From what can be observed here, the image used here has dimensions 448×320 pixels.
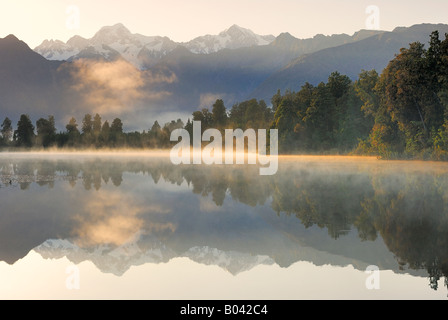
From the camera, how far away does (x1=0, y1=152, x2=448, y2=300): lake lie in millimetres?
9914

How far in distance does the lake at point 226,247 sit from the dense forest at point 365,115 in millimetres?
43361

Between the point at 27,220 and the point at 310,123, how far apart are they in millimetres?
91349

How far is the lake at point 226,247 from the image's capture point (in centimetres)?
991

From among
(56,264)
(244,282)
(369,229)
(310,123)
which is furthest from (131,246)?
(310,123)

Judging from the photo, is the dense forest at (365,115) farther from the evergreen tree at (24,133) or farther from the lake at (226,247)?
the lake at (226,247)

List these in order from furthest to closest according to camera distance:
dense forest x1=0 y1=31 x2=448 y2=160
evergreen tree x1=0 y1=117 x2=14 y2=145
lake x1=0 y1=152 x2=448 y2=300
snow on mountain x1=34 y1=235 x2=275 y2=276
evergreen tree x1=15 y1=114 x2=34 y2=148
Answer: evergreen tree x1=0 y1=117 x2=14 y2=145
evergreen tree x1=15 y1=114 x2=34 y2=148
dense forest x1=0 y1=31 x2=448 y2=160
snow on mountain x1=34 y1=235 x2=275 y2=276
lake x1=0 y1=152 x2=448 y2=300

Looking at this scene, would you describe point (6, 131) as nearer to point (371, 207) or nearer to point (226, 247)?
point (371, 207)

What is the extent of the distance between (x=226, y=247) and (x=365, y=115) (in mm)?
78720

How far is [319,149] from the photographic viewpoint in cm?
10600

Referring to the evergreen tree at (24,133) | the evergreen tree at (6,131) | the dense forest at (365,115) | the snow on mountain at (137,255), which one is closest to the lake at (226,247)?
the snow on mountain at (137,255)

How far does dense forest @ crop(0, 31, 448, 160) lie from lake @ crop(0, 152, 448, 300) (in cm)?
4336

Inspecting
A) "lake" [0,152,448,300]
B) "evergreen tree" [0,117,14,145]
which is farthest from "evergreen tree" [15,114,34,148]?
"lake" [0,152,448,300]

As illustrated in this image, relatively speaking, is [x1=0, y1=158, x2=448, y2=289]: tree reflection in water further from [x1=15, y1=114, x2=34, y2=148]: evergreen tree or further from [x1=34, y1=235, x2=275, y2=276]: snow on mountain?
[x1=15, y1=114, x2=34, y2=148]: evergreen tree
